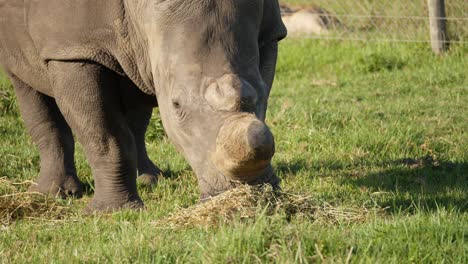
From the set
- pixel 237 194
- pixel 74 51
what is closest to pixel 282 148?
pixel 74 51

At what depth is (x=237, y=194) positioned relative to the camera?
4805 mm

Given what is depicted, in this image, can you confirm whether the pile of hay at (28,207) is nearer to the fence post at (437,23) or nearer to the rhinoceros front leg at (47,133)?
the rhinoceros front leg at (47,133)

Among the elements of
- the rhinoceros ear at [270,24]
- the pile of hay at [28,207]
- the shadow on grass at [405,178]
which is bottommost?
the shadow on grass at [405,178]

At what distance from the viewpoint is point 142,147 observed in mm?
7340

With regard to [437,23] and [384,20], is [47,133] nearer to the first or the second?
[437,23]

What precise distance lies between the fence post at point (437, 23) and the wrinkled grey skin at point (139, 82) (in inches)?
206

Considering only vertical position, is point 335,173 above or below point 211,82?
below

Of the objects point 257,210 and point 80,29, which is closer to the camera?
point 257,210

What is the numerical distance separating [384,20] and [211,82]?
25.7 feet

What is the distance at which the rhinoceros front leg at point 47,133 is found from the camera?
6930 millimetres

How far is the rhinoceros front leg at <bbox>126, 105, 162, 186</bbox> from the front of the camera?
7001mm

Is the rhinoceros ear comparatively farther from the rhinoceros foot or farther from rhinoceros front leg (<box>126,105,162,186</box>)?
the rhinoceros foot

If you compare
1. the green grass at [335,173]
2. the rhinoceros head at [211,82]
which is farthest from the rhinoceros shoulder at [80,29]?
the green grass at [335,173]

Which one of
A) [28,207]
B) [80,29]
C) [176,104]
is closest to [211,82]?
[176,104]
